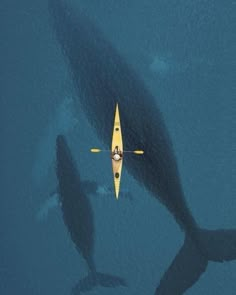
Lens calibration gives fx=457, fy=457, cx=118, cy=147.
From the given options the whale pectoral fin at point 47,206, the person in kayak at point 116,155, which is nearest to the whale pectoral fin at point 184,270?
the person in kayak at point 116,155

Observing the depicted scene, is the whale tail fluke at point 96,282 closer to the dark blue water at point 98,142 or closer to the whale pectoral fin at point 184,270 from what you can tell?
the dark blue water at point 98,142

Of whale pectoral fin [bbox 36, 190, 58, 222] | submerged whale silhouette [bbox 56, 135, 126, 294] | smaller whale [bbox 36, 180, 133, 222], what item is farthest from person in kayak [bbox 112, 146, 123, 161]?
whale pectoral fin [bbox 36, 190, 58, 222]

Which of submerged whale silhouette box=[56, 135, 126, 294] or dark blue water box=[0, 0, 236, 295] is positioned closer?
dark blue water box=[0, 0, 236, 295]

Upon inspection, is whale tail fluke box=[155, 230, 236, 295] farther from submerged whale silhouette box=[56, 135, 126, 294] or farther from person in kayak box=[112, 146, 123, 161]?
person in kayak box=[112, 146, 123, 161]

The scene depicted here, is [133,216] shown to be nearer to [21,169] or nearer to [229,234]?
[229,234]

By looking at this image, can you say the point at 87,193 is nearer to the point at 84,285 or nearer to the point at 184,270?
the point at 84,285

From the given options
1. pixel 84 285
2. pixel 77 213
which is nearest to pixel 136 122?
pixel 77 213
